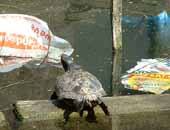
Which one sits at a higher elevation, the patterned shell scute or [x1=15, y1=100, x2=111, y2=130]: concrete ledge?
the patterned shell scute

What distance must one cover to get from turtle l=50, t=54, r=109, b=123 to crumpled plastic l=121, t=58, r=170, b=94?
4.34 ft

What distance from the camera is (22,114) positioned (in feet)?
16.9

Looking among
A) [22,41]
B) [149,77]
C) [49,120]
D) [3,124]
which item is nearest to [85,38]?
[22,41]

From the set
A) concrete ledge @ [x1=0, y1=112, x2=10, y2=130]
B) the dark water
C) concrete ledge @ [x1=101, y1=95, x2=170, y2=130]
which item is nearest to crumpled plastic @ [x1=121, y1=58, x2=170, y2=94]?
the dark water

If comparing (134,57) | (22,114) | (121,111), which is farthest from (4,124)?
(134,57)

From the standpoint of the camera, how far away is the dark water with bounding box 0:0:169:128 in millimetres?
6684

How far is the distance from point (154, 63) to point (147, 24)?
300 centimetres

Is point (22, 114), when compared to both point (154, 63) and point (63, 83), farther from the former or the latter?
point (154, 63)

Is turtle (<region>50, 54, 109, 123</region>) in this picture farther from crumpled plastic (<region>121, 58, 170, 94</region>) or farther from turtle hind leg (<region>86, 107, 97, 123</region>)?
crumpled plastic (<region>121, 58, 170, 94</region>)

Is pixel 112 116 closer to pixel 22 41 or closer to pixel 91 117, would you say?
pixel 91 117

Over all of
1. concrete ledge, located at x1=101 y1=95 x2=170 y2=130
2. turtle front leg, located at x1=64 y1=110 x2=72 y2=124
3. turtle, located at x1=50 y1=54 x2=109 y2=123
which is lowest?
concrete ledge, located at x1=101 y1=95 x2=170 y2=130

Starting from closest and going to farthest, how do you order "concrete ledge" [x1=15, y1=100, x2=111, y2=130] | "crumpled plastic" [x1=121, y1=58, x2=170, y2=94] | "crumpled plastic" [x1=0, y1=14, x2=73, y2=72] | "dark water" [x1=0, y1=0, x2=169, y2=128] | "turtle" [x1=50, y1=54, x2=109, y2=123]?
1. "turtle" [x1=50, y1=54, x2=109, y2=123]
2. "concrete ledge" [x1=15, y1=100, x2=111, y2=130]
3. "crumpled plastic" [x1=121, y1=58, x2=170, y2=94]
4. "dark water" [x1=0, y1=0, x2=169, y2=128]
5. "crumpled plastic" [x1=0, y1=14, x2=73, y2=72]

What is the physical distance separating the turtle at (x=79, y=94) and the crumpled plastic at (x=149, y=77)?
1324 mm

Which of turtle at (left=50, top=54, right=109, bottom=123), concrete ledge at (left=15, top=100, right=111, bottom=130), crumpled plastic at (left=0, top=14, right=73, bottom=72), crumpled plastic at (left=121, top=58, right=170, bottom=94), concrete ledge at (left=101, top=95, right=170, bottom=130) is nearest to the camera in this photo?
turtle at (left=50, top=54, right=109, bottom=123)
